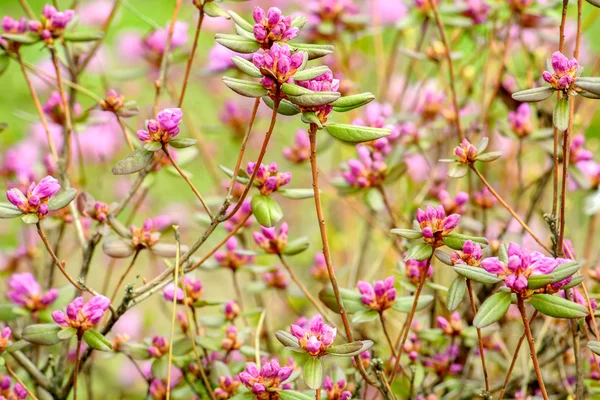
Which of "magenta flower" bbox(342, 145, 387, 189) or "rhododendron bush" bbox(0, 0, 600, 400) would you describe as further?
"magenta flower" bbox(342, 145, 387, 189)

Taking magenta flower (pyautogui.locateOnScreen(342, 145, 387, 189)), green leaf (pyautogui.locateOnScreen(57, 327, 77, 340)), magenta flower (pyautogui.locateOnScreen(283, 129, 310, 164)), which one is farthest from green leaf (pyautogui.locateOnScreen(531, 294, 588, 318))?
magenta flower (pyautogui.locateOnScreen(283, 129, 310, 164))

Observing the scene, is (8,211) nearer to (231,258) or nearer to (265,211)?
(265,211)

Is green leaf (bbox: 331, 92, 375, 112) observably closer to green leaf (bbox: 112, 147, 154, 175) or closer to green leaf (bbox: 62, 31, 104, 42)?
green leaf (bbox: 112, 147, 154, 175)

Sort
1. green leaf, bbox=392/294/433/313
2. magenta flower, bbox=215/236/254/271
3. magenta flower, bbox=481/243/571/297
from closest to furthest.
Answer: magenta flower, bbox=481/243/571/297 < green leaf, bbox=392/294/433/313 < magenta flower, bbox=215/236/254/271

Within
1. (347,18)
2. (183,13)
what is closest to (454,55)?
(347,18)

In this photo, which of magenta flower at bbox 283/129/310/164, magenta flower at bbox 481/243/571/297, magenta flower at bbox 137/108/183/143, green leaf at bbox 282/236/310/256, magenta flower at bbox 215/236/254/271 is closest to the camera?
magenta flower at bbox 481/243/571/297

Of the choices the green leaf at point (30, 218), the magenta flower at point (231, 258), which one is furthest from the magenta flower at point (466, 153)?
the green leaf at point (30, 218)
